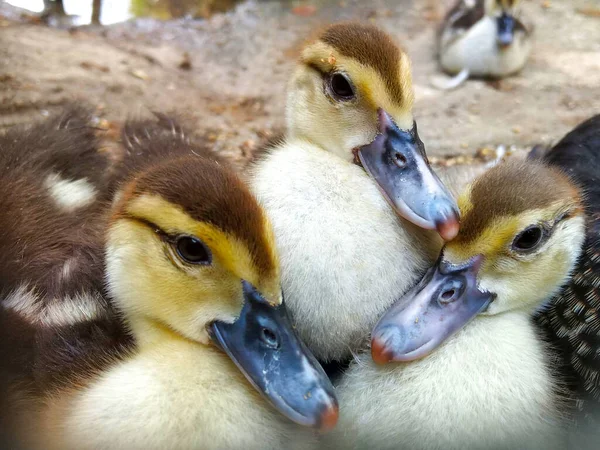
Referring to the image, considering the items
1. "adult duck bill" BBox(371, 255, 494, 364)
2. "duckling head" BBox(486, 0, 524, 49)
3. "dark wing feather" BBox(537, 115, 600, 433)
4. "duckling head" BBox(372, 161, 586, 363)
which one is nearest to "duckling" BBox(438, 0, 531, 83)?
"duckling head" BBox(486, 0, 524, 49)

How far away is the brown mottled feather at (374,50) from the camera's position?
4.50 ft

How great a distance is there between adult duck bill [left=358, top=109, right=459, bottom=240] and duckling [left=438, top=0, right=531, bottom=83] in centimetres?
256

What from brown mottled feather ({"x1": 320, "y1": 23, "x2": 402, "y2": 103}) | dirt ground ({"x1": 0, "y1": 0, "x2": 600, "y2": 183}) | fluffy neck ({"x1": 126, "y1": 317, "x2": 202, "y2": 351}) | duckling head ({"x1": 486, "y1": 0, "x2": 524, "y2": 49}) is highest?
brown mottled feather ({"x1": 320, "y1": 23, "x2": 402, "y2": 103})

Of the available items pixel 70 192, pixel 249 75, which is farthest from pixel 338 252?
pixel 249 75

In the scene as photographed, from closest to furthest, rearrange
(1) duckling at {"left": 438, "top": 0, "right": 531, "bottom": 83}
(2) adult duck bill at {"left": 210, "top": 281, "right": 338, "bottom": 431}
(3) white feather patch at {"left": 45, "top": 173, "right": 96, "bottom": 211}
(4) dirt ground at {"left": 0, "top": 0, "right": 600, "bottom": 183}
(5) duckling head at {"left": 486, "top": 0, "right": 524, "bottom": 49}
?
(2) adult duck bill at {"left": 210, "top": 281, "right": 338, "bottom": 431}, (3) white feather patch at {"left": 45, "top": 173, "right": 96, "bottom": 211}, (4) dirt ground at {"left": 0, "top": 0, "right": 600, "bottom": 183}, (1) duckling at {"left": 438, "top": 0, "right": 531, "bottom": 83}, (5) duckling head at {"left": 486, "top": 0, "right": 524, "bottom": 49}

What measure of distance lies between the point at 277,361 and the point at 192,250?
0.81 ft

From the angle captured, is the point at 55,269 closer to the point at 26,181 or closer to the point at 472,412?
the point at 26,181

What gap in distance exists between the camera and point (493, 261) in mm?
1287

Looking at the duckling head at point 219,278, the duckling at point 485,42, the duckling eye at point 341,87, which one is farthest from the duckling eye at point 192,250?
the duckling at point 485,42

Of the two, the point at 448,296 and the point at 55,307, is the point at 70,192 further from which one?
the point at 448,296

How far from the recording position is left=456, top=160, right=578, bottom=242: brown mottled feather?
126 cm

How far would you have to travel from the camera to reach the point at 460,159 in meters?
2.77

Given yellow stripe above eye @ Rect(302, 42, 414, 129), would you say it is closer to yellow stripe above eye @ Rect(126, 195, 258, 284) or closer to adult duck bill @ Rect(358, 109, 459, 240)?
adult duck bill @ Rect(358, 109, 459, 240)

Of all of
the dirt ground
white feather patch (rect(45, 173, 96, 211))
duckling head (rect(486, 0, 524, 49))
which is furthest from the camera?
duckling head (rect(486, 0, 524, 49))
